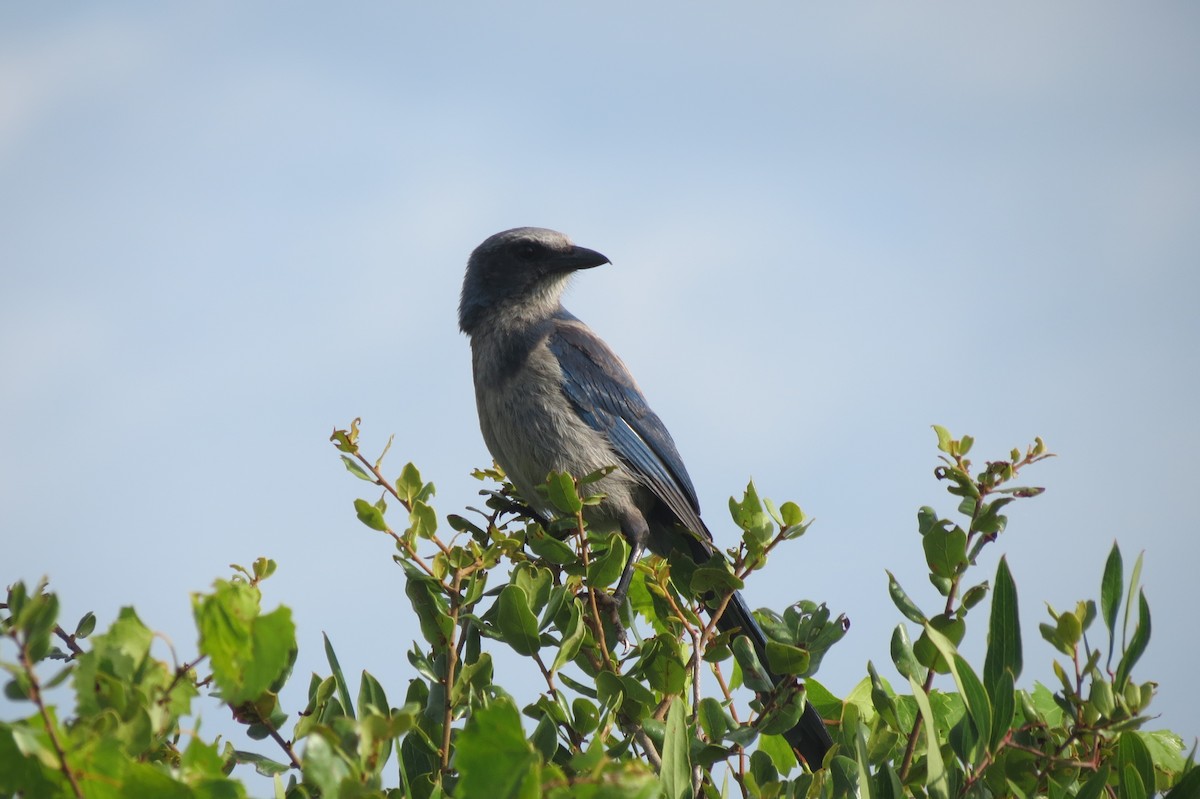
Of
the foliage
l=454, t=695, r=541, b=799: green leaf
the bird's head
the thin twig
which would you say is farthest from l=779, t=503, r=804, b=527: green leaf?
the bird's head

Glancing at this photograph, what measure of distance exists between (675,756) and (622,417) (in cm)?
364

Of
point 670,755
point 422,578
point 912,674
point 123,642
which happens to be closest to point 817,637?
point 912,674

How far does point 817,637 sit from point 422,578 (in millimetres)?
999

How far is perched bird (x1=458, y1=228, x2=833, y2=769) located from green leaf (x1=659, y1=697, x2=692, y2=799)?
2.74 meters

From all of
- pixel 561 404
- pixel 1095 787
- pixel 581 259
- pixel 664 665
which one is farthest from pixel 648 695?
pixel 581 259

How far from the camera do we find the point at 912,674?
272 centimetres

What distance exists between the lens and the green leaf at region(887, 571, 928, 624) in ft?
8.88

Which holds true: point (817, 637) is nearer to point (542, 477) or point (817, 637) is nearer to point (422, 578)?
point (422, 578)

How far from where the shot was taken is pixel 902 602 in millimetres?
2730

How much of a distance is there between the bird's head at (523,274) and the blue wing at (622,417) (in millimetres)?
221

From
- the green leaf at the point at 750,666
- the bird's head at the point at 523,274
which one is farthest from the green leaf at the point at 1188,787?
the bird's head at the point at 523,274

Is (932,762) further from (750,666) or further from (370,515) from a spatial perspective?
(370,515)

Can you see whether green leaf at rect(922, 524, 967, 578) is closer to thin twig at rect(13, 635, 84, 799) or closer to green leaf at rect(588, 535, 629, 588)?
green leaf at rect(588, 535, 629, 588)

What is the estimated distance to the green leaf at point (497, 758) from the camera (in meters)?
1.57
